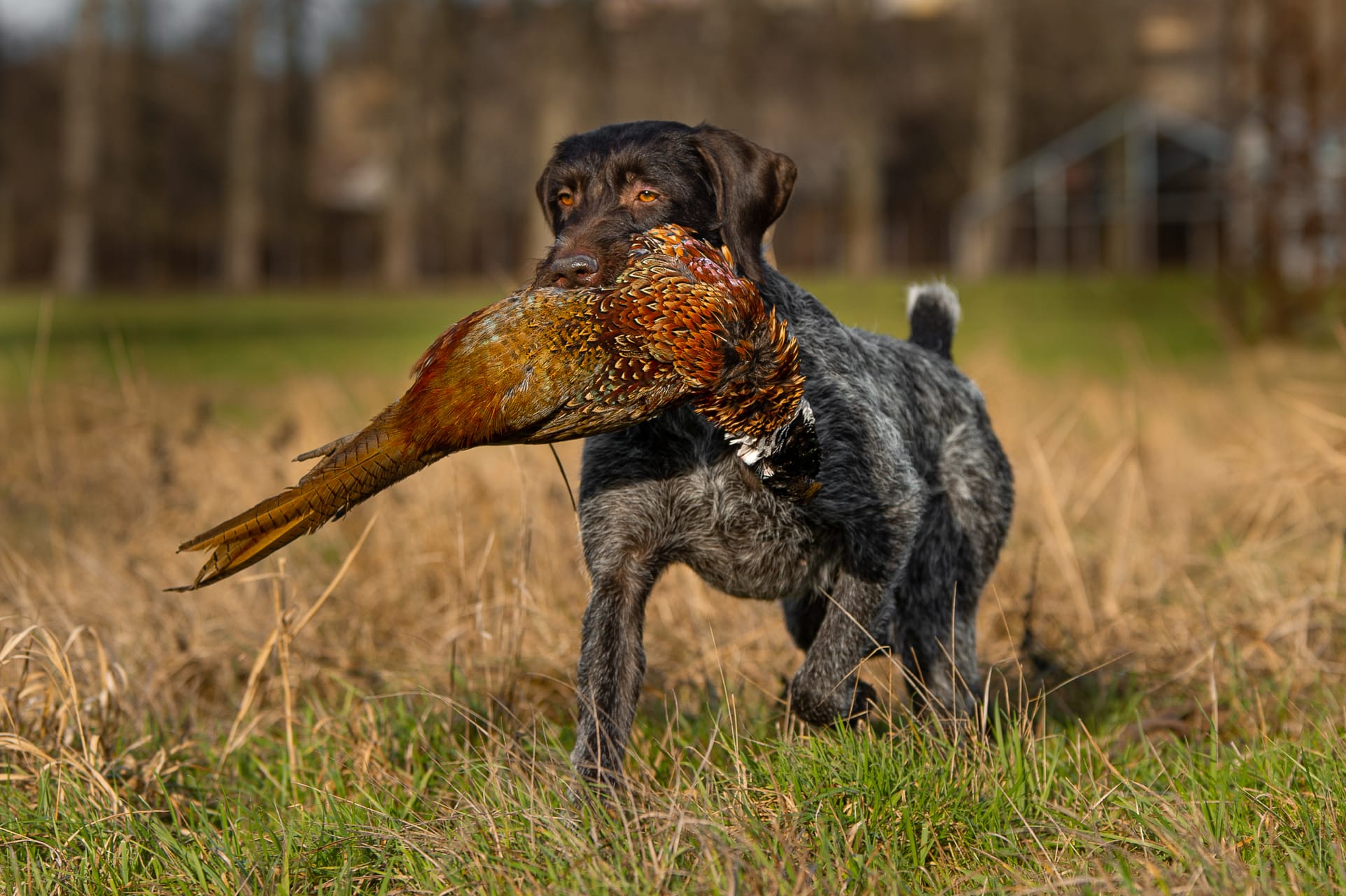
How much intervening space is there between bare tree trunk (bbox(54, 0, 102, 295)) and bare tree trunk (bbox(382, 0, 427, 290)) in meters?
9.42

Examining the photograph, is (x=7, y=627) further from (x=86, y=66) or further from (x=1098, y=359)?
(x=86, y=66)

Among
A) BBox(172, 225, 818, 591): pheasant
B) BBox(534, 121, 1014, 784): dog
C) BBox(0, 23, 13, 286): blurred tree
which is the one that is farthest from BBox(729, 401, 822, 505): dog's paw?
BBox(0, 23, 13, 286): blurred tree

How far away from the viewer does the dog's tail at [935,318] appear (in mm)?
4504

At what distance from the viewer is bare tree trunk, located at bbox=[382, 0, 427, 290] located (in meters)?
42.7

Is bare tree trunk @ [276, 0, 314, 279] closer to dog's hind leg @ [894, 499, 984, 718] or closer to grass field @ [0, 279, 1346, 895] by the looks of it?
grass field @ [0, 279, 1346, 895]

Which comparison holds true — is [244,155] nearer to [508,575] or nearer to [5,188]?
[5,188]

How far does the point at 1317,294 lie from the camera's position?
36.0 feet

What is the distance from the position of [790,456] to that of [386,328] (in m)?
22.5

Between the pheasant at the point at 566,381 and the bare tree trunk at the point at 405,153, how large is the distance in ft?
137

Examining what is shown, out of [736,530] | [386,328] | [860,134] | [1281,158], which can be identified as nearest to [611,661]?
[736,530]

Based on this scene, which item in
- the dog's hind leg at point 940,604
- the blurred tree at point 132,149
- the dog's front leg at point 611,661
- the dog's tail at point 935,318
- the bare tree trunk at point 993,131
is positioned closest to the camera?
the dog's front leg at point 611,661

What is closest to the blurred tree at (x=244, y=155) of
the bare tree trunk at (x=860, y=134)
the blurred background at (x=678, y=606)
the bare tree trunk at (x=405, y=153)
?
the bare tree trunk at (x=405, y=153)

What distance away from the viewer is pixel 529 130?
4788cm

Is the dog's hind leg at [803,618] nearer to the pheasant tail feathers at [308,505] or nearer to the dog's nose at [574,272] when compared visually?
the dog's nose at [574,272]
